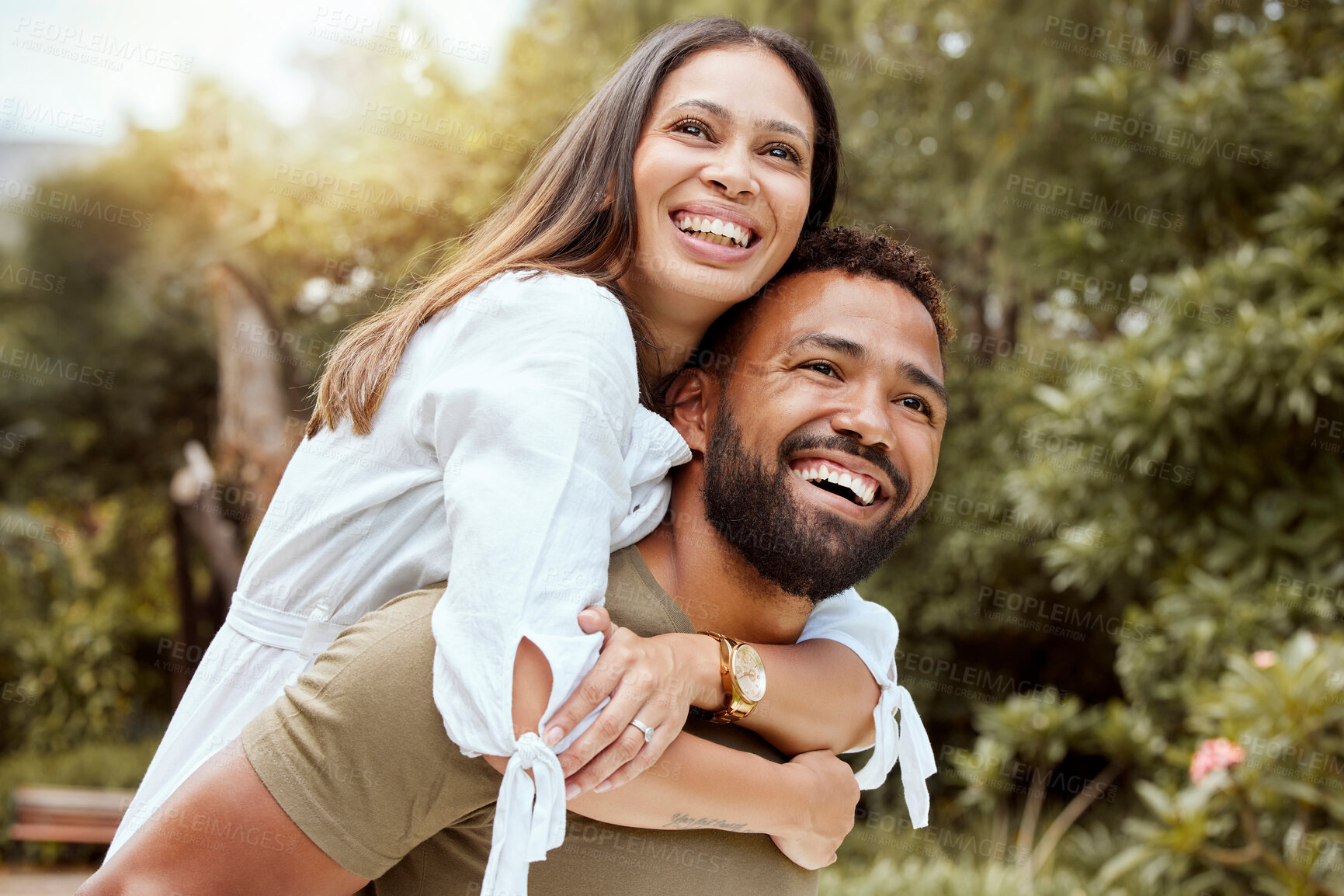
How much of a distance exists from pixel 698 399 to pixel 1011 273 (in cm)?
684

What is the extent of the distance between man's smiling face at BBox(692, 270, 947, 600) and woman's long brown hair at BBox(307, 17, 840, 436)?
0.76 feet

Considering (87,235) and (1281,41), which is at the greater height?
(1281,41)

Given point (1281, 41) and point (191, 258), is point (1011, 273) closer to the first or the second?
point (1281, 41)

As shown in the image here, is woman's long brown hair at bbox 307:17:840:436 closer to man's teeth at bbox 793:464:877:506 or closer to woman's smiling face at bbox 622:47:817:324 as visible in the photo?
woman's smiling face at bbox 622:47:817:324

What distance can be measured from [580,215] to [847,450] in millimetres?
657

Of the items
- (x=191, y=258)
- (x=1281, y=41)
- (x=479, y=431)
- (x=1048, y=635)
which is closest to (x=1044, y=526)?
(x=1281, y=41)

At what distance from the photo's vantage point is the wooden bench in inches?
370

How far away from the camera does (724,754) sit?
1640 millimetres
